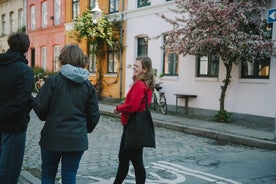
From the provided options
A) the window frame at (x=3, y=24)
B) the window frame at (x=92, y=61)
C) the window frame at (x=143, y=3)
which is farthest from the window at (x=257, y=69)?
the window frame at (x=3, y=24)

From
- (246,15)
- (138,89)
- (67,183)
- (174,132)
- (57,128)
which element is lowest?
(174,132)

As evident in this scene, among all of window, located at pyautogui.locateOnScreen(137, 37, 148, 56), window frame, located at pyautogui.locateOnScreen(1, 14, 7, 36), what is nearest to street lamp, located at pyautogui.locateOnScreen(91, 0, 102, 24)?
window, located at pyautogui.locateOnScreen(137, 37, 148, 56)

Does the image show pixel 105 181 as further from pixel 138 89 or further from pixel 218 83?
pixel 218 83

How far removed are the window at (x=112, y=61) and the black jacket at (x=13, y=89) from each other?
13844 millimetres

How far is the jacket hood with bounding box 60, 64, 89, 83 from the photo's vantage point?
3.16 meters

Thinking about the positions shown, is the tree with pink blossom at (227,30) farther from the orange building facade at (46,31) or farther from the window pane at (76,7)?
the orange building facade at (46,31)

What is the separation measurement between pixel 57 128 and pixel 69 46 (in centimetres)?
78

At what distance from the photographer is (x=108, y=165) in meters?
5.91

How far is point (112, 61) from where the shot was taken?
17797 millimetres

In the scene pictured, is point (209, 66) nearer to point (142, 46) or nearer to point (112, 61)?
point (142, 46)

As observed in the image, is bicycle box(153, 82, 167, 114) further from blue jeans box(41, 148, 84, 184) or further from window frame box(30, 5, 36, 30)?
window frame box(30, 5, 36, 30)

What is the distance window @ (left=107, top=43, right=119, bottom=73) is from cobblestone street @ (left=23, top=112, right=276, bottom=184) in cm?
897

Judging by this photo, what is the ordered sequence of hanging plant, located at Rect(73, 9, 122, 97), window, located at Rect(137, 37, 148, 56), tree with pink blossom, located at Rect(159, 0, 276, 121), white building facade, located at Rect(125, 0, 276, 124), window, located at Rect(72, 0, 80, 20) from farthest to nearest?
window, located at Rect(72, 0, 80, 20) < hanging plant, located at Rect(73, 9, 122, 97) < window, located at Rect(137, 37, 148, 56) < white building facade, located at Rect(125, 0, 276, 124) < tree with pink blossom, located at Rect(159, 0, 276, 121)

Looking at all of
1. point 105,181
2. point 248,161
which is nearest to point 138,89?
point 105,181
